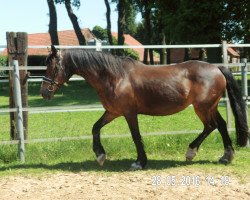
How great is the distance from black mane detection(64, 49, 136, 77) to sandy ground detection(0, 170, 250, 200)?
5.05ft

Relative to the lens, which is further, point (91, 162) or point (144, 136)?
point (144, 136)

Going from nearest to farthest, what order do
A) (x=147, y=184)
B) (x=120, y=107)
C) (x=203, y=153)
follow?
(x=147, y=184) → (x=120, y=107) → (x=203, y=153)

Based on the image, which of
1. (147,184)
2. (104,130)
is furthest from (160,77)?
(104,130)

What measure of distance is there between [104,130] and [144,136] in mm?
2129

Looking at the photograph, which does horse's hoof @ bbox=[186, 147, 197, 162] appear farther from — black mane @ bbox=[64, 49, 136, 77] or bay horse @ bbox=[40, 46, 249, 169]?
black mane @ bbox=[64, 49, 136, 77]

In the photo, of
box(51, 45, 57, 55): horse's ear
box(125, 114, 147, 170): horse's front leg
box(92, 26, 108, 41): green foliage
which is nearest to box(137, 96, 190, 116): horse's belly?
box(125, 114, 147, 170): horse's front leg

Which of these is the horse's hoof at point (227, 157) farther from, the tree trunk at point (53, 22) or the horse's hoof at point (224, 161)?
the tree trunk at point (53, 22)

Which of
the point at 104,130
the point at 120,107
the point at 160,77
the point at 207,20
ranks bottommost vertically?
the point at 104,130

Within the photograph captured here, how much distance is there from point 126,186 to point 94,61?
1.94m

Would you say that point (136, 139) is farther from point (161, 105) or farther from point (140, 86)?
point (140, 86)

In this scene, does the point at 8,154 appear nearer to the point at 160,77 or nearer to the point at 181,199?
the point at 160,77

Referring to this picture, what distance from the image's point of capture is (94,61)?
6.01m

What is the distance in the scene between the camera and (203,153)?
7125mm

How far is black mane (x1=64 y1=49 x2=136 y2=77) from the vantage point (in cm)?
599
